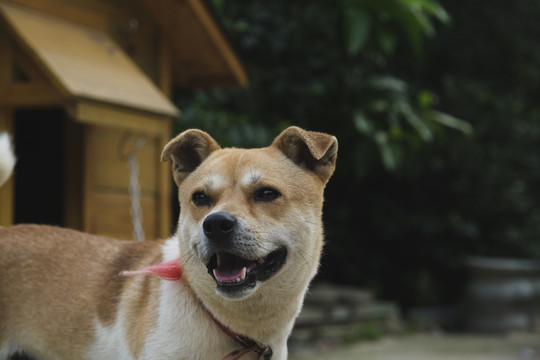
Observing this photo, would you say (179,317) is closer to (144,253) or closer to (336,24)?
(144,253)

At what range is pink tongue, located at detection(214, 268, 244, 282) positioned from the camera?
2958mm

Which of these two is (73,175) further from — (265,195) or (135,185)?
(265,195)

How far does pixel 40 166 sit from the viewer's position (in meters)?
6.50

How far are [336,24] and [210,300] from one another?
6531mm

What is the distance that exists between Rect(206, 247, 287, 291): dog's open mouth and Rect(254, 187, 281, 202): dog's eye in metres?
0.22

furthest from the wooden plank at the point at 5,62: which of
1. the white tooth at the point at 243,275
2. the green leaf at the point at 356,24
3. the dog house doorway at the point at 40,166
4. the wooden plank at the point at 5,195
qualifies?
the green leaf at the point at 356,24

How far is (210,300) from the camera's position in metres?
3.14

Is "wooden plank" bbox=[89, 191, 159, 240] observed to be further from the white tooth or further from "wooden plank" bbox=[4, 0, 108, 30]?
the white tooth

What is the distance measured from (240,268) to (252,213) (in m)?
0.24

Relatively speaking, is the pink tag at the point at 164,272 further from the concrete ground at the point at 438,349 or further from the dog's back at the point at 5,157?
the concrete ground at the point at 438,349

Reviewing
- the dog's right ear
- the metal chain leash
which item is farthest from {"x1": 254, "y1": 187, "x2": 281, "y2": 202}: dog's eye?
the metal chain leash

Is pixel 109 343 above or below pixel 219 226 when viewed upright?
below

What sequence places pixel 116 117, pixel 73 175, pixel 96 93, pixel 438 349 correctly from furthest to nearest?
1. pixel 438 349
2. pixel 73 175
3. pixel 116 117
4. pixel 96 93

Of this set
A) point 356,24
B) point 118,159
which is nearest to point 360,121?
point 356,24
